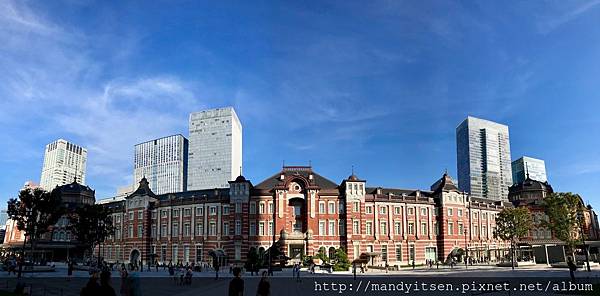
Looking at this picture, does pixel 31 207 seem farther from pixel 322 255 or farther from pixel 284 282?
pixel 322 255

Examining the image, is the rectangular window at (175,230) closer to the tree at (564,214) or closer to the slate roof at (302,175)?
the slate roof at (302,175)

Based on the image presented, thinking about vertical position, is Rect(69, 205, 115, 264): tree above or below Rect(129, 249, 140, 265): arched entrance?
above

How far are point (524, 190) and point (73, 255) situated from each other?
303ft

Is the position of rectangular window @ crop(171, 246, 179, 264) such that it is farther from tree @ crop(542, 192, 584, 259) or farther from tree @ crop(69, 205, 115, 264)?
tree @ crop(542, 192, 584, 259)

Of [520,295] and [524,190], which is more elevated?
[524,190]

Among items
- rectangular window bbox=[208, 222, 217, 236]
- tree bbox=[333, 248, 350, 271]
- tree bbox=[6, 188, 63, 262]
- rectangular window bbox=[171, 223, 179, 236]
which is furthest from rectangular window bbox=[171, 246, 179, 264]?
tree bbox=[333, 248, 350, 271]

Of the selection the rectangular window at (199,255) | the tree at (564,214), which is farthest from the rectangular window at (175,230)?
the tree at (564,214)

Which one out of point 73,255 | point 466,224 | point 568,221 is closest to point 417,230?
point 466,224

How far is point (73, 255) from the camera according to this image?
95562 mm

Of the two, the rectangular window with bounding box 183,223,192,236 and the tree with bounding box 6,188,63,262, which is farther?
the rectangular window with bounding box 183,223,192,236

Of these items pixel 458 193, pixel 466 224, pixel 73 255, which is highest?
pixel 458 193

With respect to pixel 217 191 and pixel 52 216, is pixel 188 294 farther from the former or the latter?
pixel 217 191

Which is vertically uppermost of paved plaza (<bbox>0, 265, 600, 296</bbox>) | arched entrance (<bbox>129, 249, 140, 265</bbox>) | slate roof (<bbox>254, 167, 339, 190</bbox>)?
slate roof (<bbox>254, 167, 339, 190</bbox>)

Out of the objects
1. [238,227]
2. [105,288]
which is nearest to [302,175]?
[238,227]
